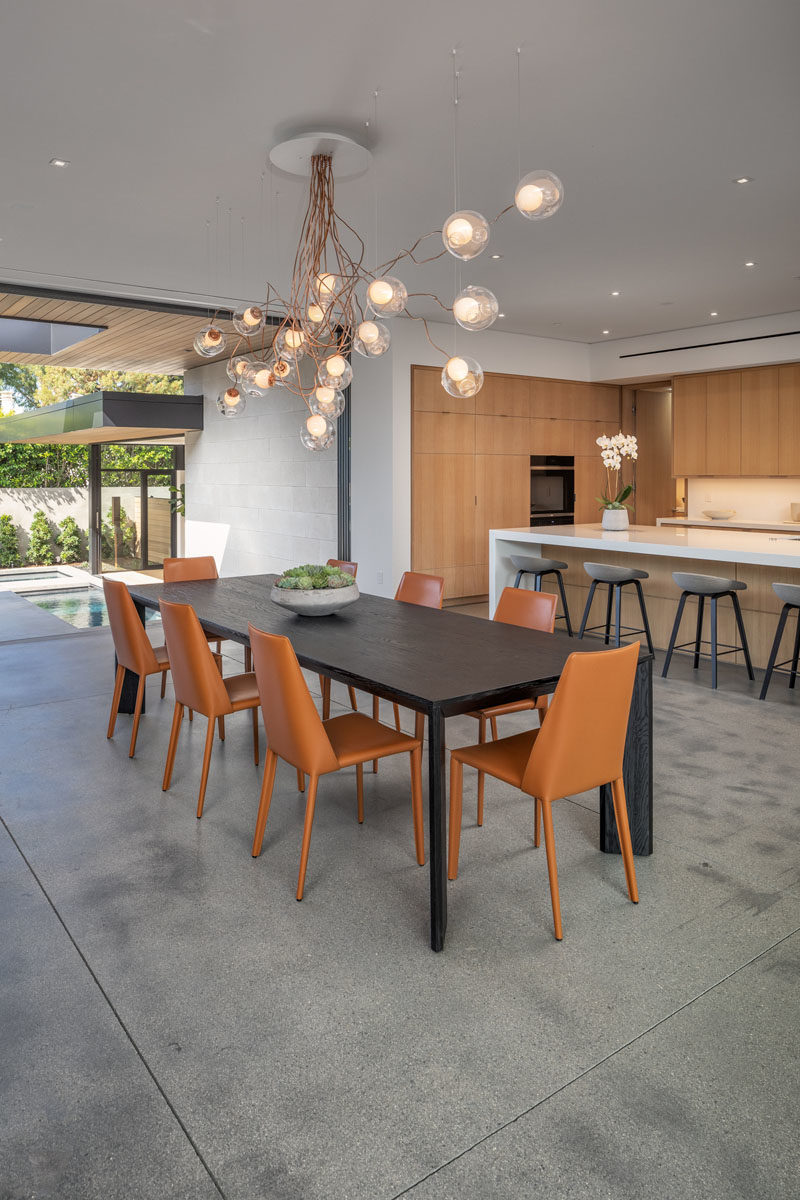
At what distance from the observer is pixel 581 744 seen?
2.51m

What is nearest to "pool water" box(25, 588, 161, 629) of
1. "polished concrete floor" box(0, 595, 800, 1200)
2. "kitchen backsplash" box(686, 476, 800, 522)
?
"polished concrete floor" box(0, 595, 800, 1200)

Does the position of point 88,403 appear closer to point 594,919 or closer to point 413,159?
point 413,159

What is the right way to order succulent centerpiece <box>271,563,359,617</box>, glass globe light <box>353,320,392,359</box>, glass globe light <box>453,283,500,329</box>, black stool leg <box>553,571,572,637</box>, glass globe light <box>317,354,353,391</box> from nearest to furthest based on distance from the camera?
glass globe light <box>453,283,500,329</box>
succulent centerpiece <box>271,563,359,617</box>
glass globe light <box>353,320,392,359</box>
glass globe light <box>317,354,353,391</box>
black stool leg <box>553,571,572,637</box>

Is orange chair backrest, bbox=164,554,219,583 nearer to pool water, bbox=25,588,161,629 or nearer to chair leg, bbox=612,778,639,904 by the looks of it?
pool water, bbox=25,588,161,629

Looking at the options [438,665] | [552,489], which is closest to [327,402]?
[438,665]

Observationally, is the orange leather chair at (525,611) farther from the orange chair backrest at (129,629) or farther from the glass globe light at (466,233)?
the orange chair backrest at (129,629)

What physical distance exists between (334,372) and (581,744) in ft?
7.90

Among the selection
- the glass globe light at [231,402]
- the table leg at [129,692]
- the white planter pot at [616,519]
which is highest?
the glass globe light at [231,402]

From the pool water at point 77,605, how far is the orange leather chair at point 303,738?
17.7 feet

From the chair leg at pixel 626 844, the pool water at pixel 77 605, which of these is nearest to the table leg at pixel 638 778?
the chair leg at pixel 626 844

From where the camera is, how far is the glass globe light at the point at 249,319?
427 cm

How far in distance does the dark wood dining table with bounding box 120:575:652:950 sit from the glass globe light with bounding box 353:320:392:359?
120cm

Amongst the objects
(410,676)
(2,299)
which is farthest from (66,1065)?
(2,299)

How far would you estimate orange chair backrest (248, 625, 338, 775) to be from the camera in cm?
268
